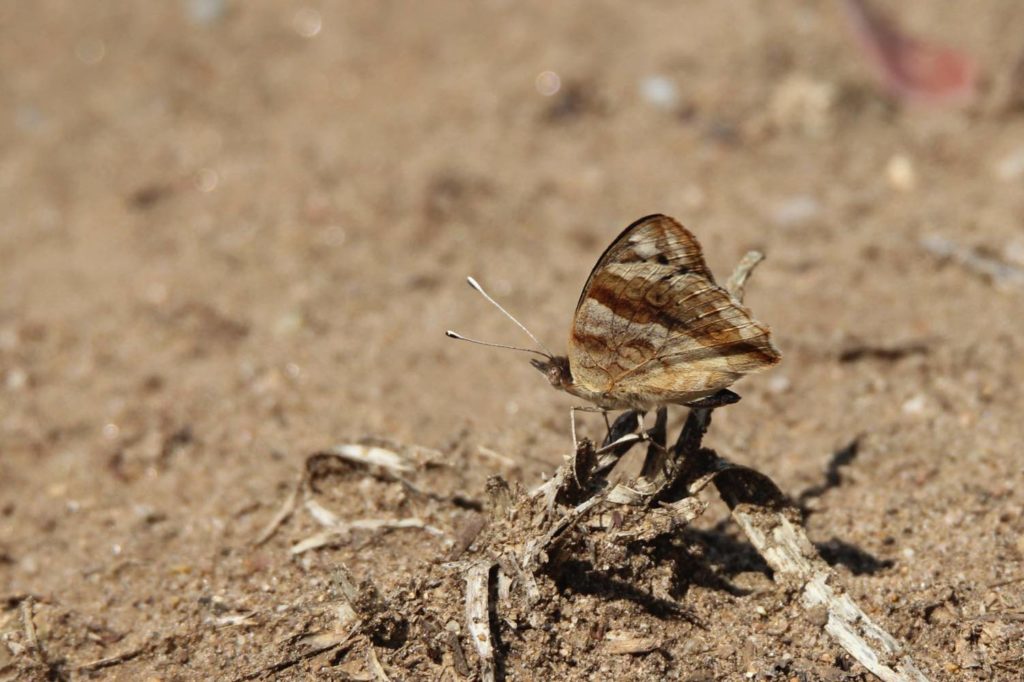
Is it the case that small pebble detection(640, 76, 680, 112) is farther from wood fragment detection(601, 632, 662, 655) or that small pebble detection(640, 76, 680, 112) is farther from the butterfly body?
wood fragment detection(601, 632, 662, 655)

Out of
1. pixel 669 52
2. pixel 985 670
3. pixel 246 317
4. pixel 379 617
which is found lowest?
pixel 246 317

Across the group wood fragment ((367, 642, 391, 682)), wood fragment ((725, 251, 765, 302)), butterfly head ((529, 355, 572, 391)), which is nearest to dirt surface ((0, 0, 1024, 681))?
wood fragment ((367, 642, 391, 682))

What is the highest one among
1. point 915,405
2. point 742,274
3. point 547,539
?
point 742,274

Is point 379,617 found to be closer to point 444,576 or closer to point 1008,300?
point 444,576

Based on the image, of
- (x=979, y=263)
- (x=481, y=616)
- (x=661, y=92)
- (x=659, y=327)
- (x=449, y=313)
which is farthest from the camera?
(x=661, y=92)

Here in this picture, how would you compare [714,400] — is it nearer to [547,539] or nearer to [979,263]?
[547,539]

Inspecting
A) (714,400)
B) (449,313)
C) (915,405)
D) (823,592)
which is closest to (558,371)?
(714,400)

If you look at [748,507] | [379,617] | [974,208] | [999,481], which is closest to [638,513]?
[748,507]
